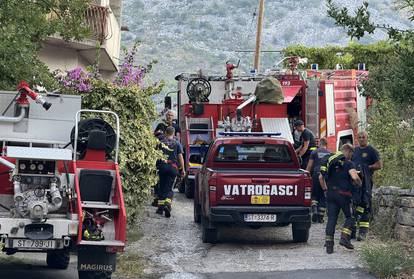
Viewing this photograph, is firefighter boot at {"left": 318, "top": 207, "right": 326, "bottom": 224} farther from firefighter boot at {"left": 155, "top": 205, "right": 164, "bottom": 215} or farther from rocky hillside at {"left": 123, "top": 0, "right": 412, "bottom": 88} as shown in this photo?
rocky hillside at {"left": 123, "top": 0, "right": 412, "bottom": 88}

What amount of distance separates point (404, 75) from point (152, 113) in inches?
254

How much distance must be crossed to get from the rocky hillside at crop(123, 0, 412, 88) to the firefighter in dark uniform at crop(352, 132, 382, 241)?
49.1 m

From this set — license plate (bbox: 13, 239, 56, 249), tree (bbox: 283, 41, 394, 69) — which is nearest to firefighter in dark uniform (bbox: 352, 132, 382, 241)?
license plate (bbox: 13, 239, 56, 249)

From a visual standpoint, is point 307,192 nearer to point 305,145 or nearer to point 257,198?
point 257,198

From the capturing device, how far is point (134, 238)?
49.5 feet

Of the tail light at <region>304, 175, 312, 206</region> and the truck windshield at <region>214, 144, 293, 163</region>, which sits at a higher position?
the truck windshield at <region>214, 144, 293, 163</region>

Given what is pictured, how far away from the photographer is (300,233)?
14539 mm

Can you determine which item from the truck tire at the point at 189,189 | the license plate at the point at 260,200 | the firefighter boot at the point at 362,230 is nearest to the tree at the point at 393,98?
the firefighter boot at the point at 362,230

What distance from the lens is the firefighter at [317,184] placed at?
1697 centimetres

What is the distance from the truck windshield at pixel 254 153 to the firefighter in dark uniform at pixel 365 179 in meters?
1.18

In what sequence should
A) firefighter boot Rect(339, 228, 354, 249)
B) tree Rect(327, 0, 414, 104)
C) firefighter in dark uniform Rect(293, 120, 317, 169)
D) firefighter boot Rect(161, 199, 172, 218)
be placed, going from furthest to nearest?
1. firefighter in dark uniform Rect(293, 120, 317, 169)
2. firefighter boot Rect(161, 199, 172, 218)
3. firefighter boot Rect(339, 228, 354, 249)
4. tree Rect(327, 0, 414, 104)

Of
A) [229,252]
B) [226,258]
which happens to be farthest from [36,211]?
[229,252]

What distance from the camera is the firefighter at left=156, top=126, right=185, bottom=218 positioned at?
17453mm

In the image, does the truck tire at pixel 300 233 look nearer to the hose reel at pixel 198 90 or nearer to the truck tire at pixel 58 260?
the truck tire at pixel 58 260
